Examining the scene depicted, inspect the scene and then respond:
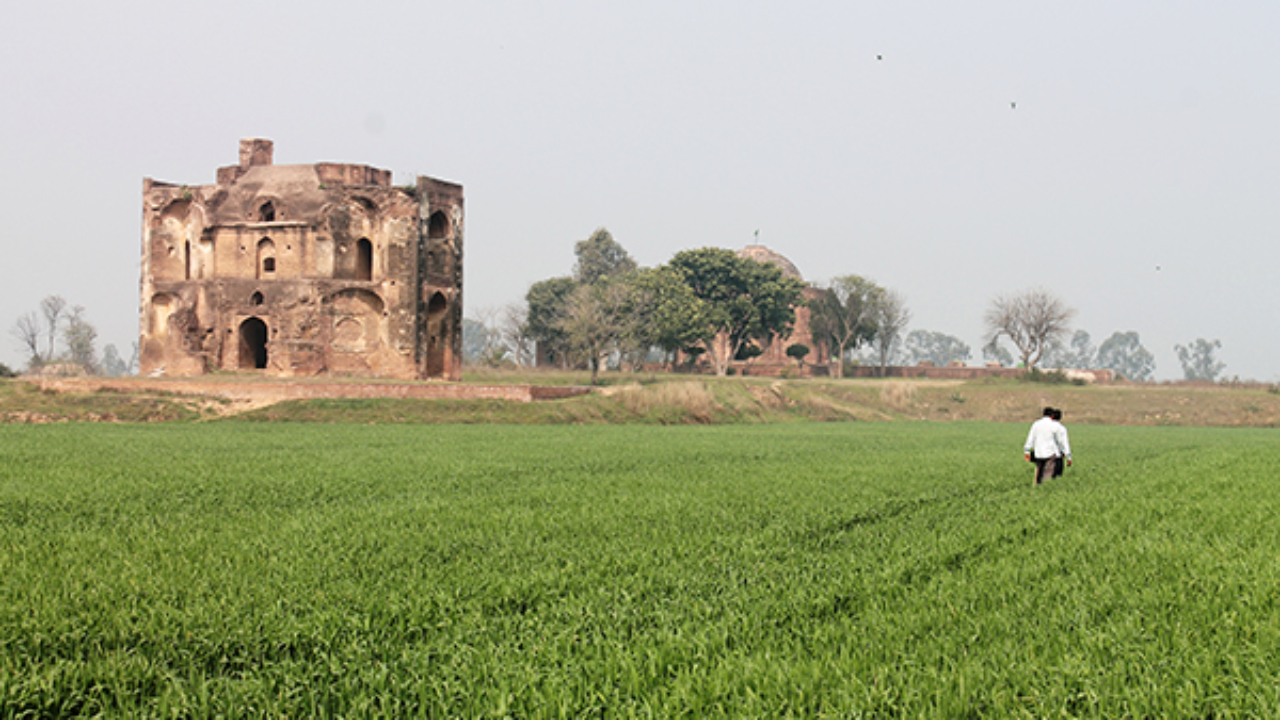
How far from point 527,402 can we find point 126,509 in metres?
23.4

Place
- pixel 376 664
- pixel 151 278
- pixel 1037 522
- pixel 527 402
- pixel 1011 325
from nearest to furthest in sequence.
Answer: pixel 376 664
pixel 1037 522
pixel 527 402
pixel 151 278
pixel 1011 325

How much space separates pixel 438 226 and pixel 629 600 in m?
37.5

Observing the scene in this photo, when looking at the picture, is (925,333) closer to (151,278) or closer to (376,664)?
(151,278)

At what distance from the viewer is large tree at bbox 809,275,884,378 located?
67.6 metres

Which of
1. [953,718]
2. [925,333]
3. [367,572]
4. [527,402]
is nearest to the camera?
[953,718]

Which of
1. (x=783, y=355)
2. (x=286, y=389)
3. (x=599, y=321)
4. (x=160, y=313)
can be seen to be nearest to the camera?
(x=286, y=389)

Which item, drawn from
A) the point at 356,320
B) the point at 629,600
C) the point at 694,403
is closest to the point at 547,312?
the point at 356,320

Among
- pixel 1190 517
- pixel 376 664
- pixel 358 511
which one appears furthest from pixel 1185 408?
pixel 376 664

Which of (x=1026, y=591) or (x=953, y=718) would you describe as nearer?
(x=953, y=718)

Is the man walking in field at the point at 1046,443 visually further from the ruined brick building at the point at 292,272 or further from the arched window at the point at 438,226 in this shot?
the arched window at the point at 438,226

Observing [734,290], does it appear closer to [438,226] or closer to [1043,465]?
[438,226]

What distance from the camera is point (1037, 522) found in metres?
8.17

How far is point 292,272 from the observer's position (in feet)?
126

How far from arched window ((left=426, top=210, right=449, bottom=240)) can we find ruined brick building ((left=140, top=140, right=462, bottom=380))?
0.85 metres
